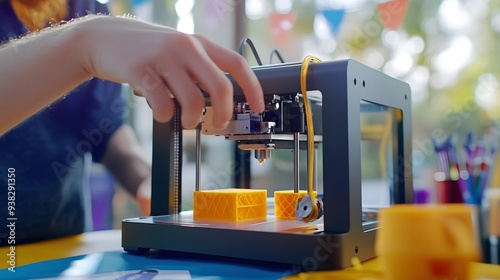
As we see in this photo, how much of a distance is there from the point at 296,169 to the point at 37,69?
447 mm

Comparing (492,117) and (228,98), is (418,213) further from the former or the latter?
(492,117)

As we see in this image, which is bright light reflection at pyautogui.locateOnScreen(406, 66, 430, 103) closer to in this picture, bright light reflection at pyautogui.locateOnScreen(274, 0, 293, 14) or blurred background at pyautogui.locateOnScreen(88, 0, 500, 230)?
blurred background at pyautogui.locateOnScreen(88, 0, 500, 230)

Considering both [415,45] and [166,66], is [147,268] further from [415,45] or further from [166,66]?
[415,45]

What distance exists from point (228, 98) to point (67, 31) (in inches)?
9.7

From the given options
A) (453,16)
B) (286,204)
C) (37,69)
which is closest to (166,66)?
(37,69)

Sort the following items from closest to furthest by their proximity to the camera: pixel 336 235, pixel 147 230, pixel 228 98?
pixel 228 98 → pixel 336 235 → pixel 147 230

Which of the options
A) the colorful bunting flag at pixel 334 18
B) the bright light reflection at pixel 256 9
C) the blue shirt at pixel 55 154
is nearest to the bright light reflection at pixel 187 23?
the bright light reflection at pixel 256 9

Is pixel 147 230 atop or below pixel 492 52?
below

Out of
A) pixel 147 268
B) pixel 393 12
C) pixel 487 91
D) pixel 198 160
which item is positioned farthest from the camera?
pixel 393 12

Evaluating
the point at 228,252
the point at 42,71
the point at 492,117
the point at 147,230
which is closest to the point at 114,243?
the point at 147,230

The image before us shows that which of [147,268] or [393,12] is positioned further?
[393,12]

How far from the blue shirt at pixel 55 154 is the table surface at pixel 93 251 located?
5 cm

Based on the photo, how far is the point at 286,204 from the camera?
93cm

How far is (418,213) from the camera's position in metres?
0.46
